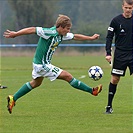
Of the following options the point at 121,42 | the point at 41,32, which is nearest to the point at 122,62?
the point at 121,42

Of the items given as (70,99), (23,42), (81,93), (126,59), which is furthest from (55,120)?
(23,42)

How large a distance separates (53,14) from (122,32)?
39.6 metres

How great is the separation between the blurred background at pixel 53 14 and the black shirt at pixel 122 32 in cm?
3118

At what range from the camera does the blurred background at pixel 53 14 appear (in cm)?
4497

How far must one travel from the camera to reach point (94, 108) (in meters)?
11.1

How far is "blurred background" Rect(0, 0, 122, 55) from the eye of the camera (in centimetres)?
4497

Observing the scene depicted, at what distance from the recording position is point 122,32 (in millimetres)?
10055

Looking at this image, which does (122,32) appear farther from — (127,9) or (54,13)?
(54,13)

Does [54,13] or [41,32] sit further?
[54,13]

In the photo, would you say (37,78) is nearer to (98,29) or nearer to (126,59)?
(126,59)

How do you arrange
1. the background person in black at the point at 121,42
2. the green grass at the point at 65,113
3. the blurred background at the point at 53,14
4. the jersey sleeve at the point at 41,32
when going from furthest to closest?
the blurred background at the point at 53,14 < the background person in black at the point at 121,42 < the jersey sleeve at the point at 41,32 < the green grass at the point at 65,113

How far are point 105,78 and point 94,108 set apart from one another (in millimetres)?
8580

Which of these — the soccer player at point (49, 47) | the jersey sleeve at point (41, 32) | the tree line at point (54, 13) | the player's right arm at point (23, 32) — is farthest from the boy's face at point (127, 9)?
the tree line at point (54, 13)

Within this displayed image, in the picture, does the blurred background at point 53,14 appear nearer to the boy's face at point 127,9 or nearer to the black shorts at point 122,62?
the black shorts at point 122,62
